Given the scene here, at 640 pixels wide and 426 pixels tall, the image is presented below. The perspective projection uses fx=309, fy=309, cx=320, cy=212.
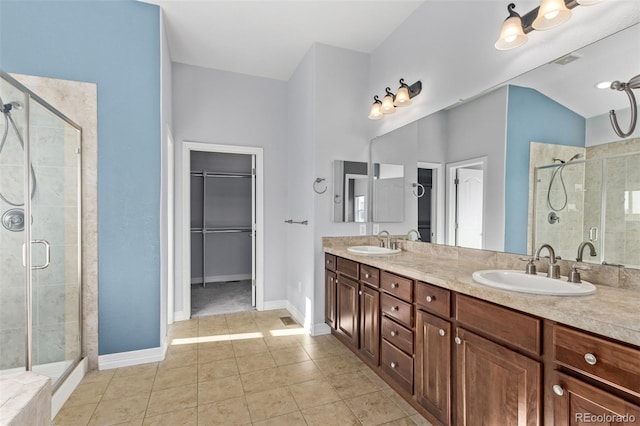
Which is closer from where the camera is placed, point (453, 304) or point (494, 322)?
point (494, 322)

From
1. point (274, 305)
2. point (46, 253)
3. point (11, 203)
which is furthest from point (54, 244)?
point (274, 305)

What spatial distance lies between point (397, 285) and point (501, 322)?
0.77 metres

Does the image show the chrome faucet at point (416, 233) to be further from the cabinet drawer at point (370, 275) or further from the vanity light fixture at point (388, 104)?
the vanity light fixture at point (388, 104)

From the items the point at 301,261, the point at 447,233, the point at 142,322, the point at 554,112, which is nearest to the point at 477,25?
the point at 554,112

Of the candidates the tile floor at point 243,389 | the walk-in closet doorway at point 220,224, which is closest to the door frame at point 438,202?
the tile floor at point 243,389

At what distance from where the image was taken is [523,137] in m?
1.82

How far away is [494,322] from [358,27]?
2.78 m

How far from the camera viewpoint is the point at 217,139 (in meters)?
3.76

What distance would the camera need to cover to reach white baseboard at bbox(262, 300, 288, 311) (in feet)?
12.9

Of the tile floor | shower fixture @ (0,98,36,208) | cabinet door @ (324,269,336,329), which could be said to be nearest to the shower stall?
Result: shower fixture @ (0,98,36,208)

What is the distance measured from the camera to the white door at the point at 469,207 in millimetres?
2076

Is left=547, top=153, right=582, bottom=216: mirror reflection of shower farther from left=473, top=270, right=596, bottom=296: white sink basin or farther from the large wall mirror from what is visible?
left=473, top=270, right=596, bottom=296: white sink basin

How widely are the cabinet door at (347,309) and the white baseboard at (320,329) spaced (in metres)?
0.33

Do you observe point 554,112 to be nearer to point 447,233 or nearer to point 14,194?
point 447,233
